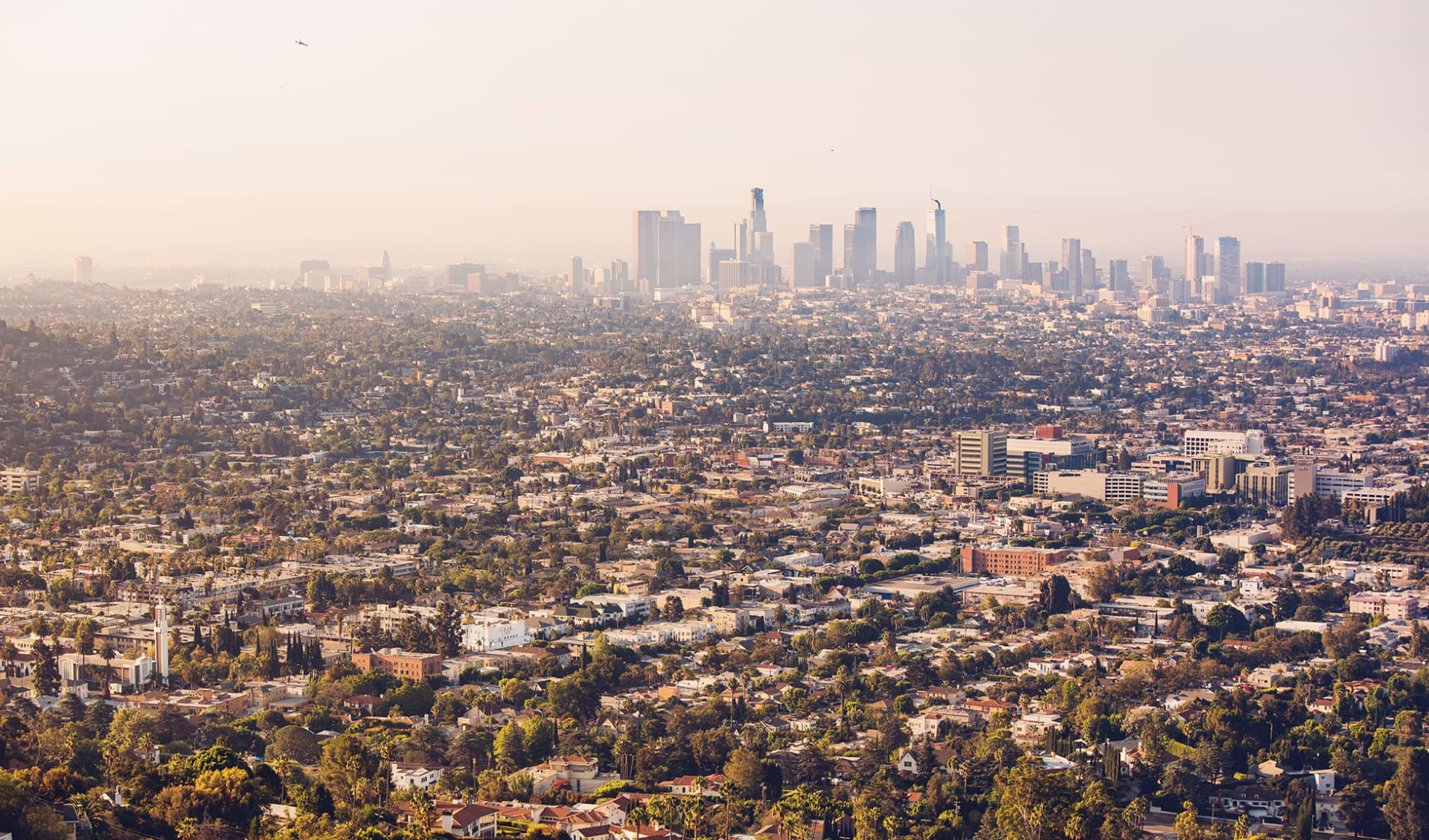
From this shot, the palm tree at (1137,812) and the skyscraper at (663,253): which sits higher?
the skyscraper at (663,253)

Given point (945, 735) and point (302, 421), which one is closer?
point (945, 735)

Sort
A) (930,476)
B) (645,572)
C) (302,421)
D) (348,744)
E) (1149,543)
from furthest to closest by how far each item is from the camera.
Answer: (302,421) < (930,476) < (1149,543) < (645,572) < (348,744)

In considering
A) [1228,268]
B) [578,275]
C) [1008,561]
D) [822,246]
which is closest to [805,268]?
[822,246]

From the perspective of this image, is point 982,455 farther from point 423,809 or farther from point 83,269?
point 83,269

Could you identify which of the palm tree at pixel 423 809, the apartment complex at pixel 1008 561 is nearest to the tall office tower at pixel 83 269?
the apartment complex at pixel 1008 561

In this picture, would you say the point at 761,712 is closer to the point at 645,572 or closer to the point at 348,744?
the point at 348,744

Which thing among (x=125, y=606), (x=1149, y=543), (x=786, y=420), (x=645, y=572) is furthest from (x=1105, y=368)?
(x=125, y=606)

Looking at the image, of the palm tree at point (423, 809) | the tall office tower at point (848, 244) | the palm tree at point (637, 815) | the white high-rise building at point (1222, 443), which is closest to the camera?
the palm tree at point (423, 809)

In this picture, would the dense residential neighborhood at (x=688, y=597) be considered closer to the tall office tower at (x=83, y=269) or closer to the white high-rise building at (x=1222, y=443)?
the white high-rise building at (x=1222, y=443)
